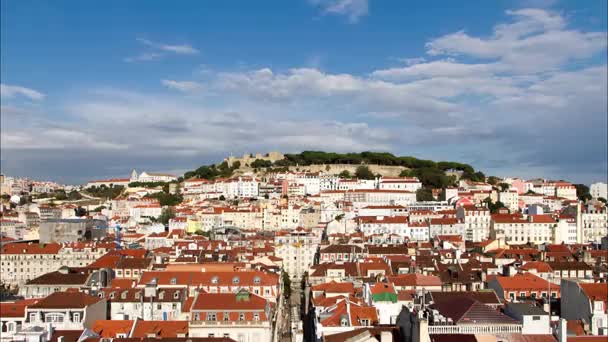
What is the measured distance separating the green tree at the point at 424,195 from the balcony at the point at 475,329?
91.4m

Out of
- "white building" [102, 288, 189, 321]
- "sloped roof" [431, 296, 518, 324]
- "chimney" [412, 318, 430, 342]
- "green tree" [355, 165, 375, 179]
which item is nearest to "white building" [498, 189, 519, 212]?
"green tree" [355, 165, 375, 179]

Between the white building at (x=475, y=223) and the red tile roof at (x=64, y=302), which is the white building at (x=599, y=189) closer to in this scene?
the white building at (x=475, y=223)

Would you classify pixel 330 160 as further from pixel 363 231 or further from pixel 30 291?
pixel 30 291

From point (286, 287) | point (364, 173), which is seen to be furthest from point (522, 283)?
point (364, 173)

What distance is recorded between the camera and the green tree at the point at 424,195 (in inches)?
4604

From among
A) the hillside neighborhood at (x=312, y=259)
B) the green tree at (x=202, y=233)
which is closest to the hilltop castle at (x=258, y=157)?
the hillside neighborhood at (x=312, y=259)

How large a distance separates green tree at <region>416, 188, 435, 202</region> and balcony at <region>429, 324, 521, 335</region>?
91387 mm

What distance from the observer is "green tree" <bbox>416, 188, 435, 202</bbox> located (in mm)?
116938

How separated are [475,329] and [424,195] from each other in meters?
94.8

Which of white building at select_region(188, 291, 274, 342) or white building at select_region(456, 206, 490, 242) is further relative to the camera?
white building at select_region(456, 206, 490, 242)

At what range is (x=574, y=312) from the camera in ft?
115

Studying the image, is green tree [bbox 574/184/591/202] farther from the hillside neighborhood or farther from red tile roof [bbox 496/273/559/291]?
red tile roof [bbox 496/273/559/291]

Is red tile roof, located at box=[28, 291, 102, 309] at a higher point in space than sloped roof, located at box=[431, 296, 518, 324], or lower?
lower

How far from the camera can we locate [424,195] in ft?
388
